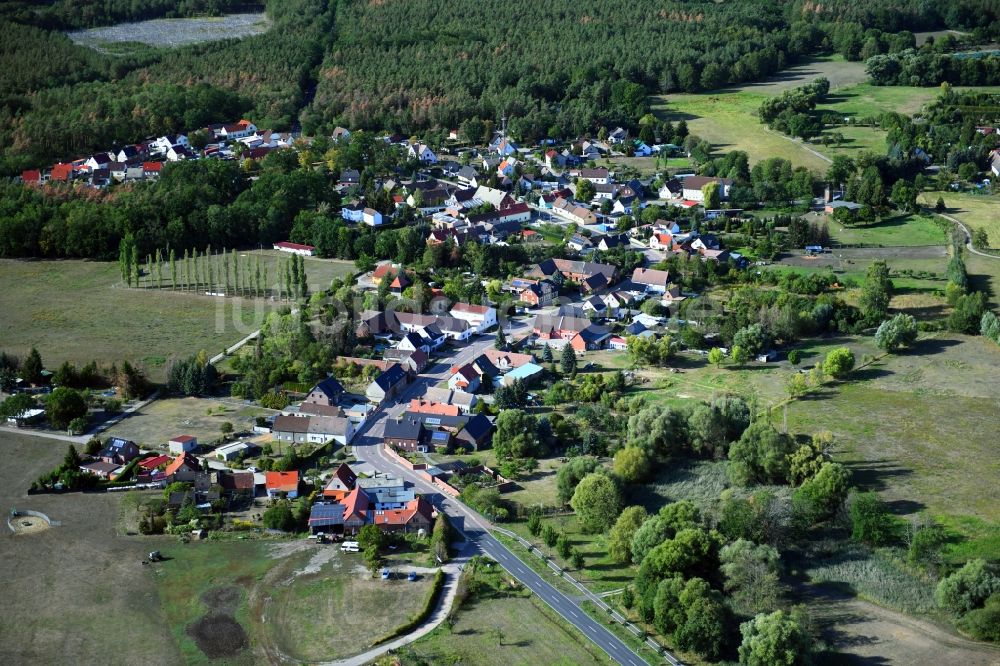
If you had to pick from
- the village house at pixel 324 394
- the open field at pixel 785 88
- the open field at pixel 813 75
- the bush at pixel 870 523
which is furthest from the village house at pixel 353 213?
the open field at pixel 813 75

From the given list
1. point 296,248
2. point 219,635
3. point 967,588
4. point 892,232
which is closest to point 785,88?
point 892,232

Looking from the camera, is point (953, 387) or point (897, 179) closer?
point (953, 387)

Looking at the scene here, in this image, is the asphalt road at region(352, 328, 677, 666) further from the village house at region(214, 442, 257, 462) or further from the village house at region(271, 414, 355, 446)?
the village house at region(214, 442, 257, 462)

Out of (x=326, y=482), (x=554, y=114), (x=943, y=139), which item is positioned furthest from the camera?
(x=554, y=114)

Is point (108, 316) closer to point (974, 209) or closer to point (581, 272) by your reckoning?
point (581, 272)

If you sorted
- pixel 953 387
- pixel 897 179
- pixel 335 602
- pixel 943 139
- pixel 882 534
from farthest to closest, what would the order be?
1. pixel 943 139
2. pixel 897 179
3. pixel 953 387
4. pixel 882 534
5. pixel 335 602

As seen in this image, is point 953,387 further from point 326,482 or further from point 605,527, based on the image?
point 326,482

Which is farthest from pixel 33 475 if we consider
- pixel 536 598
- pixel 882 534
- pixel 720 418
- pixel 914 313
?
pixel 914 313
